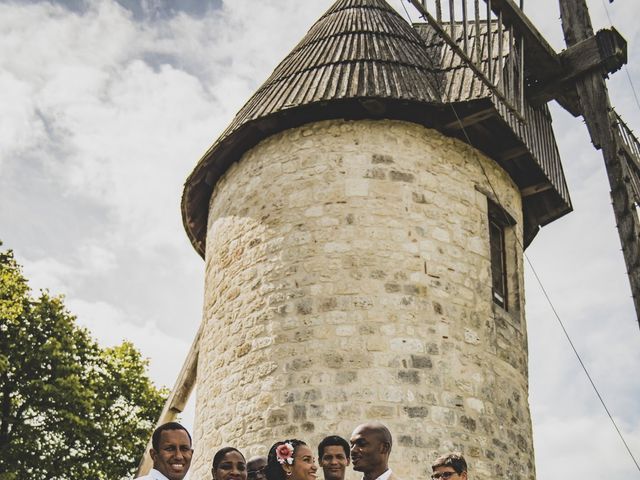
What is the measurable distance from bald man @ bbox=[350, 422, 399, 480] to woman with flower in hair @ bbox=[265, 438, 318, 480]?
0.33 metres

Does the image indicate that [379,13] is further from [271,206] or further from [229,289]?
[229,289]

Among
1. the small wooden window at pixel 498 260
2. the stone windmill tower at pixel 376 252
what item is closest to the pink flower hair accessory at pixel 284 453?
the stone windmill tower at pixel 376 252

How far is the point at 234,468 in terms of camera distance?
5199mm

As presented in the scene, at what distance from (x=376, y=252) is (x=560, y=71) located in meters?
3.44

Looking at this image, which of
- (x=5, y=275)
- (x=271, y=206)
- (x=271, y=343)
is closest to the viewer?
(x=271, y=343)

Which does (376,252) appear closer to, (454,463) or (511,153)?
(511,153)

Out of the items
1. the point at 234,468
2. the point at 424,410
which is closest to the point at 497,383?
the point at 424,410

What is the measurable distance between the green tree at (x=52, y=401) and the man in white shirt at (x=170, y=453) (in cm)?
Result: 1143

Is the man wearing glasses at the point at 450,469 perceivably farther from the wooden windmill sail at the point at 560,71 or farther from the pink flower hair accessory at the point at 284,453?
the wooden windmill sail at the point at 560,71

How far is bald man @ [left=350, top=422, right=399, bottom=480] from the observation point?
4875 mm

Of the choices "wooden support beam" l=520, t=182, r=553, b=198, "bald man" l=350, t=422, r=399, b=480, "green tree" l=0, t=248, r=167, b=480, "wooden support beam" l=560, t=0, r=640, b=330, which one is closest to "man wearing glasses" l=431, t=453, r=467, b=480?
"bald man" l=350, t=422, r=399, b=480

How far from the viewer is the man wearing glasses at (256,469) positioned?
5.94 m

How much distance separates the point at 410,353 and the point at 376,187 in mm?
1791

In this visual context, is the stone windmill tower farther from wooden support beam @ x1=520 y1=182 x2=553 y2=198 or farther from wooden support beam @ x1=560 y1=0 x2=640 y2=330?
wooden support beam @ x1=560 y1=0 x2=640 y2=330
